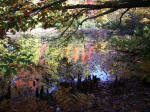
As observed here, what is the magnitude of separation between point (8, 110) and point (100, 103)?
74.0 inches

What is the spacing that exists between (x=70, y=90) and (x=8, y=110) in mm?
1972

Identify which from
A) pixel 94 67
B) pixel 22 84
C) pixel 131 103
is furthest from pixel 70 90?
pixel 94 67

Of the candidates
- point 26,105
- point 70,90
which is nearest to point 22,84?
point 70,90

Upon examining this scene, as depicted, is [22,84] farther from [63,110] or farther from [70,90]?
[63,110]

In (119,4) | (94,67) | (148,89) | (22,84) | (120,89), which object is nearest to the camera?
(148,89)

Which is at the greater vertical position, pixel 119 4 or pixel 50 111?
pixel 119 4

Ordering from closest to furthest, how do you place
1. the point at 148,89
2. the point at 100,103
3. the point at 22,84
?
the point at 100,103
the point at 148,89
the point at 22,84

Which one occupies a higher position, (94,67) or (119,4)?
(119,4)

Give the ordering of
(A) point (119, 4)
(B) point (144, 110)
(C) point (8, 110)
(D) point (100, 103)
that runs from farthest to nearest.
→ (A) point (119, 4) < (D) point (100, 103) < (C) point (8, 110) < (B) point (144, 110)

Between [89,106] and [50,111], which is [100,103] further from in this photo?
[50,111]

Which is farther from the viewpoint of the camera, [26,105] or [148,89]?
[148,89]

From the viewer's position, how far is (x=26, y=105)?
12.5 ft

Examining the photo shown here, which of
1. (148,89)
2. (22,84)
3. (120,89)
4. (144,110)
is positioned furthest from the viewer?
(22,84)

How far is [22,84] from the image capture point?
7207 mm
